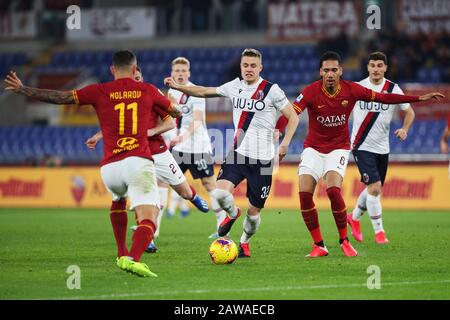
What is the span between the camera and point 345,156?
12.8 meters

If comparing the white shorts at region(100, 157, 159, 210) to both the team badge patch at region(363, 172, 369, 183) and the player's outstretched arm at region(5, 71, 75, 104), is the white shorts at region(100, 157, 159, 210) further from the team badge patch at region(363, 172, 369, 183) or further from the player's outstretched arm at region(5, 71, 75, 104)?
the team badge patch at region(363, 172, 369, 183)

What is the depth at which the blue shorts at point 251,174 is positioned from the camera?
40.7 feet

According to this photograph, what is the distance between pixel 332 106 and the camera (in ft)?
41.3

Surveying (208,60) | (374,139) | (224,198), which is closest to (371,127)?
(374,139)

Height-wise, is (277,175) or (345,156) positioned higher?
(345,156)

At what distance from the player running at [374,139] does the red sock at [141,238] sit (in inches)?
209

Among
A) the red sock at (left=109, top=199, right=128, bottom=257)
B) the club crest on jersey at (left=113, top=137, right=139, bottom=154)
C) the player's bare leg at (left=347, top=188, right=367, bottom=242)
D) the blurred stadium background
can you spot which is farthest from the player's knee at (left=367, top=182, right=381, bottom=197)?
the blurred stadium background

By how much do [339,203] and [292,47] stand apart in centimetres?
2326

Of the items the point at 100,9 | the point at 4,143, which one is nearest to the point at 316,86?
the point at 4,143

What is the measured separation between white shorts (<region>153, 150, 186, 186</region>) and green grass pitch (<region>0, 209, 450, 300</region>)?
0.98 meters

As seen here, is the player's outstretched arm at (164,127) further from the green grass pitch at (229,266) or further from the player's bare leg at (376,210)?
the player's bare leg at (376,210)

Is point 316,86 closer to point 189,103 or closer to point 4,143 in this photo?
point 189,103

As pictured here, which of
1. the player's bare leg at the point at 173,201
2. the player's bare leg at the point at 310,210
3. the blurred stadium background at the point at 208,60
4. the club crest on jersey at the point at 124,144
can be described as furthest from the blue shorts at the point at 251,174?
the blurred stadium background at the point at 208,60

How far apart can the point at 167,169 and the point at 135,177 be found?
11.4ft
